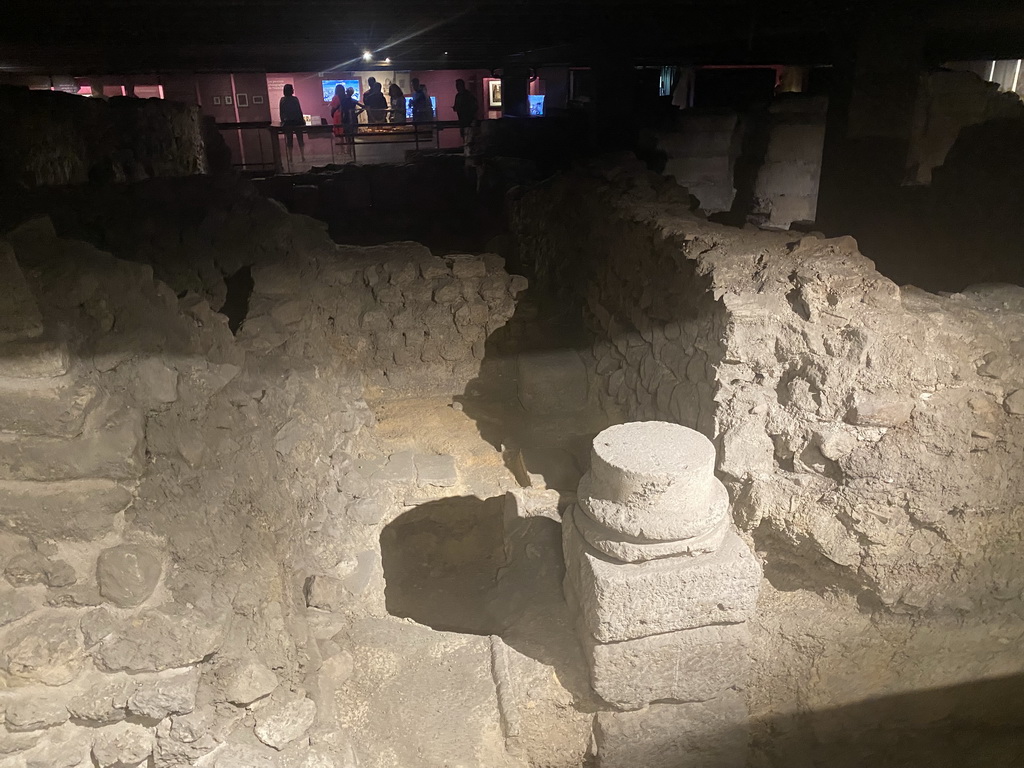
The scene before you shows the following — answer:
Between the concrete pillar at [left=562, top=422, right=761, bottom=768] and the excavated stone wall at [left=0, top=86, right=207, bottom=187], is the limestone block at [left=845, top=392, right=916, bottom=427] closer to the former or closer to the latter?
the concrete pillar at [left=562, top=422, right=761, bottom=768]

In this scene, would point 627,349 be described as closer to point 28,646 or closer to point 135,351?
point 135,351

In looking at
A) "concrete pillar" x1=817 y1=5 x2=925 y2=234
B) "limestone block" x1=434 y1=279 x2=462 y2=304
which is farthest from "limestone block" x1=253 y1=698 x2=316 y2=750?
"concrete pillar" x1=817 y1=5 x2=925 y2=234

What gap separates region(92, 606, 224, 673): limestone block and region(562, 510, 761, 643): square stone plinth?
5.28 ft

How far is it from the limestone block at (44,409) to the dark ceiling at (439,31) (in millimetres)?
3037

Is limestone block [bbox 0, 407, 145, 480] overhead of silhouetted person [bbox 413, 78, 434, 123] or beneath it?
beneath

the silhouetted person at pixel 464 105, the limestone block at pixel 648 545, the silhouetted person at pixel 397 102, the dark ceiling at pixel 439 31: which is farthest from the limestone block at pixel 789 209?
the limestone block at pixel 648 545

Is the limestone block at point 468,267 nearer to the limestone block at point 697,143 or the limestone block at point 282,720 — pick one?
the limestone block at point 697,143

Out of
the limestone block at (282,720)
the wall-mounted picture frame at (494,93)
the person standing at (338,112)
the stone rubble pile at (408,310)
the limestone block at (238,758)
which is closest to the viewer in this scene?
the limestone block at (238,758)

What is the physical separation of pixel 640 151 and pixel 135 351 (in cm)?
644

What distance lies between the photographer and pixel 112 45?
260 inches

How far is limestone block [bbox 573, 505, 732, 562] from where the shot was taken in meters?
2.90

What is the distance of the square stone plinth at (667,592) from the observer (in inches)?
115

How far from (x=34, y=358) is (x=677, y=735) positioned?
128 inches

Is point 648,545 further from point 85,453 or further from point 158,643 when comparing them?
point 85,453
